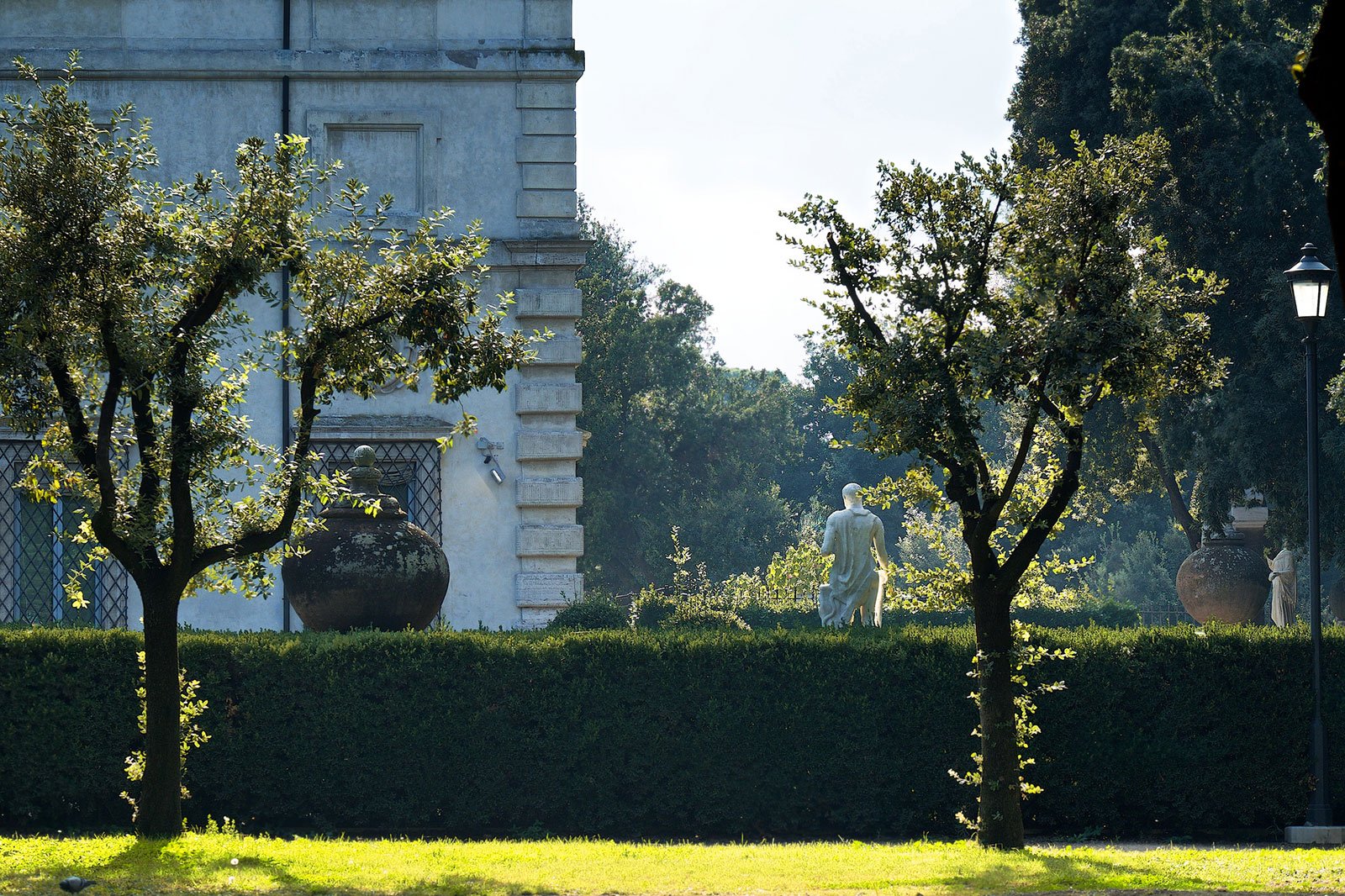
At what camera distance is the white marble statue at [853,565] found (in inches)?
784

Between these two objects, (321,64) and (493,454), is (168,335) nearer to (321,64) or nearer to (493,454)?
(493,454)

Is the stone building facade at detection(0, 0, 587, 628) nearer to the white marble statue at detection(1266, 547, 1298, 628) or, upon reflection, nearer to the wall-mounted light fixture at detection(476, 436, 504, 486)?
the wall-mounted light fixture at detection(476, 436, 504, 486)

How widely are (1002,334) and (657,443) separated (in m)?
42.3

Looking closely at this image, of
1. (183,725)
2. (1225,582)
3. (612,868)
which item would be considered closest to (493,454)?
(183,725)

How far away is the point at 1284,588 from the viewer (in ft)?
89.5

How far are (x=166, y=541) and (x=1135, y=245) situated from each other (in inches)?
306

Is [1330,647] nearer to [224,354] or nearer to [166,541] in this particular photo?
[166,541]

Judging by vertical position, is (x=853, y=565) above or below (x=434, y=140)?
below

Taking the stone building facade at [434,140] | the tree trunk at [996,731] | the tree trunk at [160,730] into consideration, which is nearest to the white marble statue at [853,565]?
the stone building facade at [434,140]

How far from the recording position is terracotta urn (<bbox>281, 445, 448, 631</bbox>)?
1591 cm

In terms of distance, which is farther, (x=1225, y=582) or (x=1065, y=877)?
(x=1225, y=582)

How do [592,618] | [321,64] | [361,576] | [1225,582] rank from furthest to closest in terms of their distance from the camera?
[1225,582] → [321,64] → [592,618] → [361,576]

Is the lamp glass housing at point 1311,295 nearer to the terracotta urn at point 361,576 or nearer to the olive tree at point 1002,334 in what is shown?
the olive tree at point 1002,334

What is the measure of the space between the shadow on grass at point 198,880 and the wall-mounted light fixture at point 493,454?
11477 mm
